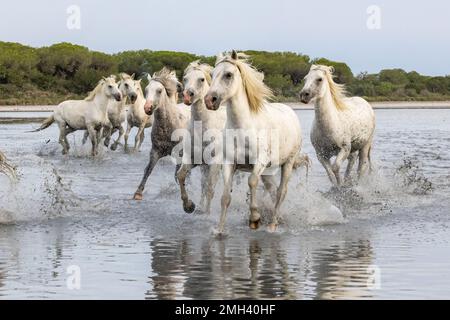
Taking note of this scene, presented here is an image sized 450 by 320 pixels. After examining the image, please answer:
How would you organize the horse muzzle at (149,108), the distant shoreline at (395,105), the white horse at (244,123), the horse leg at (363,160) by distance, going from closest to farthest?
the white horse at (244,123), the horse muzzle at (149,108), the horse leg at (363,160), the distant shoreline at (395,105)

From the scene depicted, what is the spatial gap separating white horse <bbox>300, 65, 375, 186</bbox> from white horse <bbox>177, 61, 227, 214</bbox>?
201 cm

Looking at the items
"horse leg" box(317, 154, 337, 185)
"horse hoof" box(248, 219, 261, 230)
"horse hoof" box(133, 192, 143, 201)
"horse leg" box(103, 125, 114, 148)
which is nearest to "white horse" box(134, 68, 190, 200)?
"horse hoof" box(133, 192, 143, 201)

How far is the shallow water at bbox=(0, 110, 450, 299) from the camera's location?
341 inches

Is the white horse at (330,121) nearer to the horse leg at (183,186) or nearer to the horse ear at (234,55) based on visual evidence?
the horse leg at (183,186)

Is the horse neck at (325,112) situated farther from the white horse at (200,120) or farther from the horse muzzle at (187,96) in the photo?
the horse muzzle at (187,96)

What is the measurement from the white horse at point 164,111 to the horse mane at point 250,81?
8.00ft

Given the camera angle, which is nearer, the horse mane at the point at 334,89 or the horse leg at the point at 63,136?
the horse mane at the point at 334,89

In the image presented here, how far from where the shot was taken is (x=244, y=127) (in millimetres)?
11500

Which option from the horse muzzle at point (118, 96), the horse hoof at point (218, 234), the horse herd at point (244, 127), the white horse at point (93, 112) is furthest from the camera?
the white horse at point (93, 112)

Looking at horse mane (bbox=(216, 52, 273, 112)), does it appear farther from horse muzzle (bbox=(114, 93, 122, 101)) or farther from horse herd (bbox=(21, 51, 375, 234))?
horse muzzle (bbox=(114, 93, 122, 101))

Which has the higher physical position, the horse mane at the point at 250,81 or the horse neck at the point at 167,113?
the horse mane at the point at 250,81

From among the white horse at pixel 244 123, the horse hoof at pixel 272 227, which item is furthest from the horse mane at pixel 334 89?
the horse hoof at pixel 272 227

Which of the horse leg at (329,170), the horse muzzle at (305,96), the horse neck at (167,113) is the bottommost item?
the horse leg at (329,170)

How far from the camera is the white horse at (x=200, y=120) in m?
12.5
